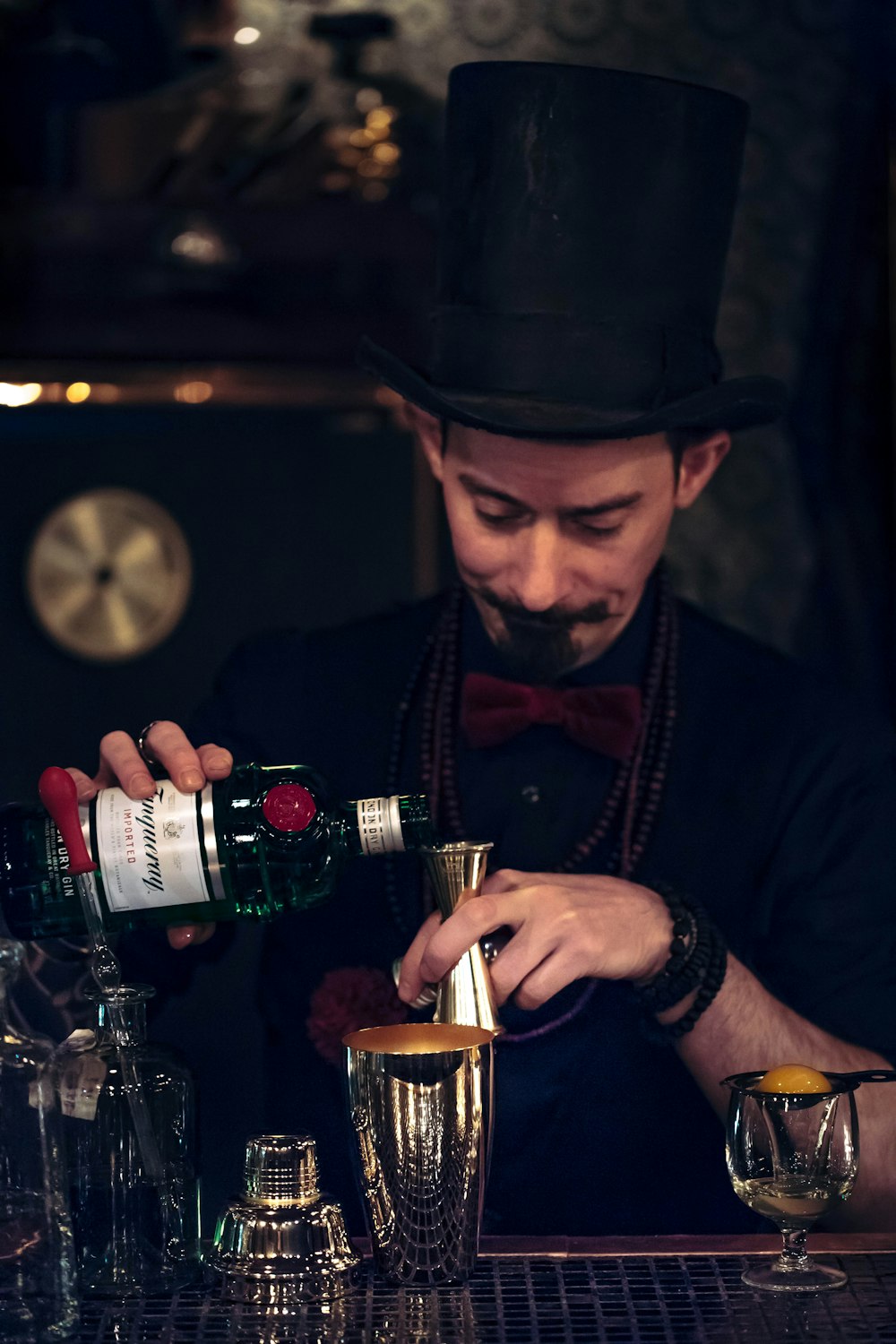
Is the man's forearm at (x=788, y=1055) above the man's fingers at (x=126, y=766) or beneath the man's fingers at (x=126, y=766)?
beneath

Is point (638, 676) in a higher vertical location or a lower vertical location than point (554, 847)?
higher

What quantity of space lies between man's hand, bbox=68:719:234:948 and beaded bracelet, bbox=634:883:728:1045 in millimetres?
427

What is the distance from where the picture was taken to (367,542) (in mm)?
3084

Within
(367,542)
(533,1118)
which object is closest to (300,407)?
(367,542)

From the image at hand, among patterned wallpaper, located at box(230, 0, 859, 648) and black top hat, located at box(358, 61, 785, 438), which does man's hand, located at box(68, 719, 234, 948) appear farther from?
patterned wallpaper, located at box(230, 0, 859, 648)

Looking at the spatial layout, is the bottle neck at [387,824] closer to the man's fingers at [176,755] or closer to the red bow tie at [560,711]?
the man's fingers at [176,755]

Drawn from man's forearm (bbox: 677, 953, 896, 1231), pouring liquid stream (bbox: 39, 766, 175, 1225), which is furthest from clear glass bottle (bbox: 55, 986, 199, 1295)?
man's forearm (bbox: 677, 953, 896, 1231)

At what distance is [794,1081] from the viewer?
4.28 feet

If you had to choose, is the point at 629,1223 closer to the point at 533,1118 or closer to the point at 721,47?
the point at 533,1118

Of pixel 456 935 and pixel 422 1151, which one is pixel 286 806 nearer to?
pixel 456 935

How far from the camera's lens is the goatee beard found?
1950 millimetres

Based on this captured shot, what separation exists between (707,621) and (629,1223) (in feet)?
2.48

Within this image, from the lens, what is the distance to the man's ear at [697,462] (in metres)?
1.98

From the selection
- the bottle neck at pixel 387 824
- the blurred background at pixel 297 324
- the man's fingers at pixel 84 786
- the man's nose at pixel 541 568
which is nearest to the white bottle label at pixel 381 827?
the bottle neck at pixel 387 824
